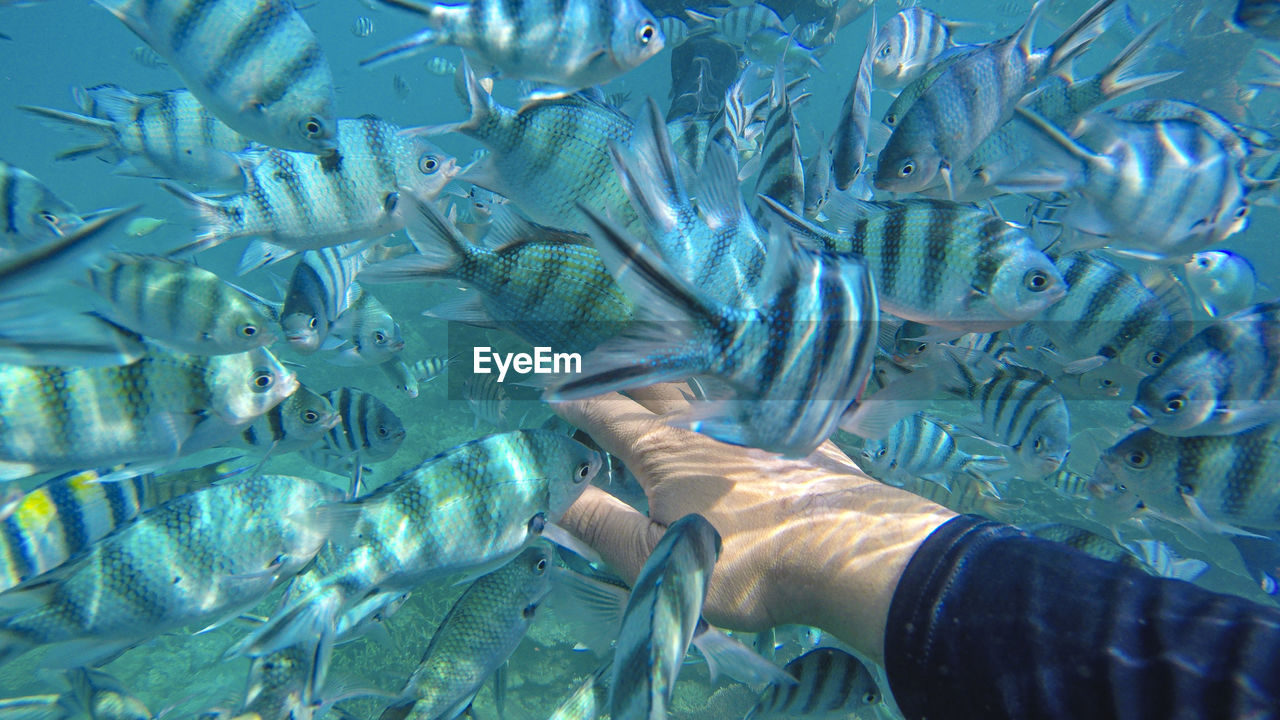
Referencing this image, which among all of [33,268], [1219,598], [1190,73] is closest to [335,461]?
[33,268]

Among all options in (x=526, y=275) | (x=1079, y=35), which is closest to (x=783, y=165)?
(x=1079, y=35)

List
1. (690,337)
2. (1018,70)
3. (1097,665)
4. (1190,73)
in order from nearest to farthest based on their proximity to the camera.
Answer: (690,337) < (1097,665) < (1018,70) < (1190,73)

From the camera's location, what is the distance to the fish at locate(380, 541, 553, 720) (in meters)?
2.63

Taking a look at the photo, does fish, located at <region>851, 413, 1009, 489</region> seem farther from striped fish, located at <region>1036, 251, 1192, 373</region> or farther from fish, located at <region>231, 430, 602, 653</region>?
fish, located at <region>231, 430, 602, 653</region>

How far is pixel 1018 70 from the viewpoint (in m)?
2.50

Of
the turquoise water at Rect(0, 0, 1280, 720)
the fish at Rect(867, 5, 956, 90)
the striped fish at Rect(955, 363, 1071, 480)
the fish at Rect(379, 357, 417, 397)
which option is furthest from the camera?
the fish at Rect(379, 357, 417, 397)

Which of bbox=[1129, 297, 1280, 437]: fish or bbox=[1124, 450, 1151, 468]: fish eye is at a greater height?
bbox=[1129, 297, 1280, 437]: fish

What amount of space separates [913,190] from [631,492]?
7.37 feet

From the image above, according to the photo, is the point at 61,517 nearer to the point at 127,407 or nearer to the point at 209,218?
the point at 127,407

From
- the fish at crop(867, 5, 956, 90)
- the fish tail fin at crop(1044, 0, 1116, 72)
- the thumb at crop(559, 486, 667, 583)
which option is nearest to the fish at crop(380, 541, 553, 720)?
the thumb at crop(559, 486, 667, 583)

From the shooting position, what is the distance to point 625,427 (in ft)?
8.16

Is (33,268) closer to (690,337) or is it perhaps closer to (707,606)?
(690,337)

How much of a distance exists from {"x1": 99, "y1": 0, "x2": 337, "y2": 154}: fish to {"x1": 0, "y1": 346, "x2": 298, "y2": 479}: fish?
99cm

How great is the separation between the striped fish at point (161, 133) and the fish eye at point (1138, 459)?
4449 millimetres
